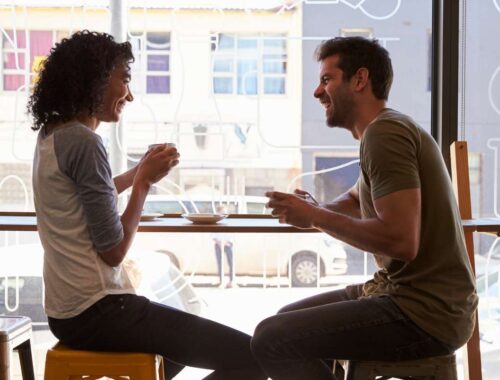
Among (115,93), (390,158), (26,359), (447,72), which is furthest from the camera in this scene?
(447,72)

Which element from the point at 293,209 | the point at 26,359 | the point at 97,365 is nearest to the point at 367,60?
the point at 293,209

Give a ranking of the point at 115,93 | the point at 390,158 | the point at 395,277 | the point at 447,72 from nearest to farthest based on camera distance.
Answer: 1. the point at 390,158
2. the point at 395,277
3. the point at 115,93
4. the point at 447,72

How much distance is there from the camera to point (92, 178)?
66.1 inches

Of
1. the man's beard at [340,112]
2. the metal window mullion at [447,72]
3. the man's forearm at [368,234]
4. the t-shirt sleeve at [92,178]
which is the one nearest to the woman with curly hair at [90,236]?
the t-shirt sleeve at [92,178]

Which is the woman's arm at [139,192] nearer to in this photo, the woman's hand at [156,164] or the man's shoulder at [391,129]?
the woman's hand at [156,164]

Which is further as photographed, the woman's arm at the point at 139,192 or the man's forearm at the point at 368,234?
the woman's arm at the point at 139,192

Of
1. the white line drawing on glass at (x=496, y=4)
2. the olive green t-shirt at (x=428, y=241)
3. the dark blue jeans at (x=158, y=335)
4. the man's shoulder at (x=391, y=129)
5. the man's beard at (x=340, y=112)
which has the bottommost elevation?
the dark blue jeans at (x=158, y=335)

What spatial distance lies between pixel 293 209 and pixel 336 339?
1.13ft

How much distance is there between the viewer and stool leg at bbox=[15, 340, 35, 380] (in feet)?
7.20

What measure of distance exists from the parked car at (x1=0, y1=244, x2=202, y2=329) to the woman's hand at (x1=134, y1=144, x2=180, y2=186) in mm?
1164

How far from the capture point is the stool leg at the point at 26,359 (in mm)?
2195

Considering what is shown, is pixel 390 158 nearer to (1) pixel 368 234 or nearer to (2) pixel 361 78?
(1) pixel 368 234

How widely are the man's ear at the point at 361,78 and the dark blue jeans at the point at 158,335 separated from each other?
75 cm

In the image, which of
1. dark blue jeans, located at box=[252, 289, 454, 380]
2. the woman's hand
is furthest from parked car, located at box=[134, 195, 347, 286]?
dark blue jeans, located at box=[252, 289, 454, 380]
